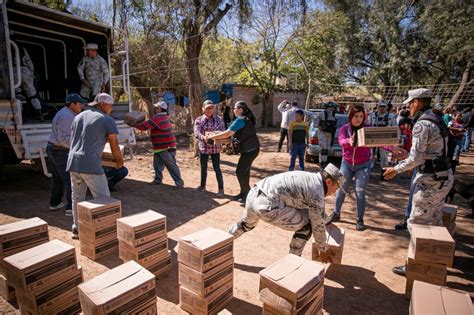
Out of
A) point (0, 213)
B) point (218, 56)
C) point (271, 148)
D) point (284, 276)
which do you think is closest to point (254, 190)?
point (284, 276)

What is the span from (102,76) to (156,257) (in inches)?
208

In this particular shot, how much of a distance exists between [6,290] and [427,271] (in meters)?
3.97

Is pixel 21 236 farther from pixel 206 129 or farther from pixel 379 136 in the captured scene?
pixel 379 136

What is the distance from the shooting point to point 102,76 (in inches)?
278

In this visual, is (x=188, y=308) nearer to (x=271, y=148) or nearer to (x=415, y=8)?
(x=271, y=148)

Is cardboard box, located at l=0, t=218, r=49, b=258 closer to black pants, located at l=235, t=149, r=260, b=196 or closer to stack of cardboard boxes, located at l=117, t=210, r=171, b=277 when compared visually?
stack of cardboard boxes, located at l=117, t=210, r=171, b=277

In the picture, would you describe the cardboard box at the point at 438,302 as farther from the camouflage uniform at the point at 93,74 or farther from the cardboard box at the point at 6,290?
the camouflage uniform at the point at 93,74

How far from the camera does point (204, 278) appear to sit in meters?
2.60

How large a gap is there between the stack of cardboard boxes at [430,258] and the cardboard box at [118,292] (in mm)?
2434

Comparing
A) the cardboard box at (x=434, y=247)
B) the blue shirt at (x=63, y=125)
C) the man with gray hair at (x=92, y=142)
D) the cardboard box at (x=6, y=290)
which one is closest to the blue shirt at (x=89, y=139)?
the man with gray hair at (x=92, y=142)

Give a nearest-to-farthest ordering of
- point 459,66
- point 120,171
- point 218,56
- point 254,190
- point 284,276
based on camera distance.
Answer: point 284,276 → point 254,190 → point 120,171 → point 459,66 → point 218,56

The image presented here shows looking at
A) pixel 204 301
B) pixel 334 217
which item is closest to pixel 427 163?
pixel 334 217

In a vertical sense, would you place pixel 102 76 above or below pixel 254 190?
above

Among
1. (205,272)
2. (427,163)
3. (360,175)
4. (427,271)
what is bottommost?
(427,271)
